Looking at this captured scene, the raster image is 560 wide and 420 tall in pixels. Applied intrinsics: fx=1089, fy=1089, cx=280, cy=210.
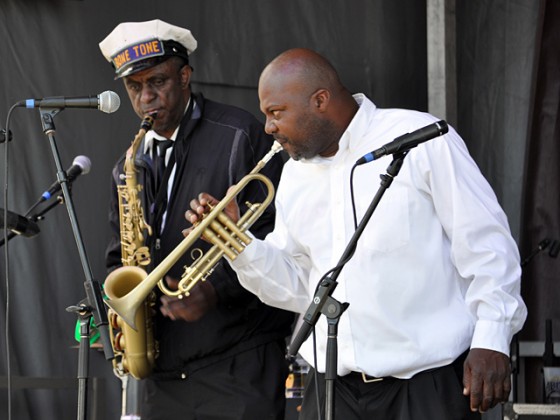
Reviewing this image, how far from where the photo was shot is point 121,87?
5.94 meters

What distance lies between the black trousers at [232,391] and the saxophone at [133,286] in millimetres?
172

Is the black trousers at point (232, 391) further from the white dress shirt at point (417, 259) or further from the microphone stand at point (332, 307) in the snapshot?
the microphone stand at point (332, 307)

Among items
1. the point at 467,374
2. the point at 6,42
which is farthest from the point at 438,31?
the point at 467,374

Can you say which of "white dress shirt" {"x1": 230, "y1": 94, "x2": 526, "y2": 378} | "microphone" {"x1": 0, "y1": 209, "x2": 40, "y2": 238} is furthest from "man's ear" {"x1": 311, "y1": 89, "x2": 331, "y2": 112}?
"microphone" {"x1": 0, "y1": 209, "x2": 40, "y2": 238}

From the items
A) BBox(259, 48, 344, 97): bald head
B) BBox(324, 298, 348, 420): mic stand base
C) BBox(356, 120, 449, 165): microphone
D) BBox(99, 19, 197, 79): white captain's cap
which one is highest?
BBox(99, 19, 197, 79): white captain's cap

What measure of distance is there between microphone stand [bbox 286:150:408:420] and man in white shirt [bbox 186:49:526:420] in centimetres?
22

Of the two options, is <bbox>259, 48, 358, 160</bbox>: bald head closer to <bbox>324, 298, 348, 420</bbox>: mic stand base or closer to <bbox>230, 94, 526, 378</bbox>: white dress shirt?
<bbox>230, 94, 526, 378</bbox>: white dress shirt

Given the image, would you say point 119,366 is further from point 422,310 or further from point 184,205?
point 422,310

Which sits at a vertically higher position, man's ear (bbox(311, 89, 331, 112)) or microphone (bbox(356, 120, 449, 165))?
man's ear (bbox(311, 89, 331, 112))

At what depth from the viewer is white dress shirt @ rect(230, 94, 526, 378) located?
3.59m

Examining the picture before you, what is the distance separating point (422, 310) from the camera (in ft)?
12.0

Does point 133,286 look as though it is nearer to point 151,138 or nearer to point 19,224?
point 19,224

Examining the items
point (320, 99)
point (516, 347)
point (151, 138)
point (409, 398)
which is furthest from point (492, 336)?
point (516, 347)

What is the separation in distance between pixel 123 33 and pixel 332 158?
1391mm
